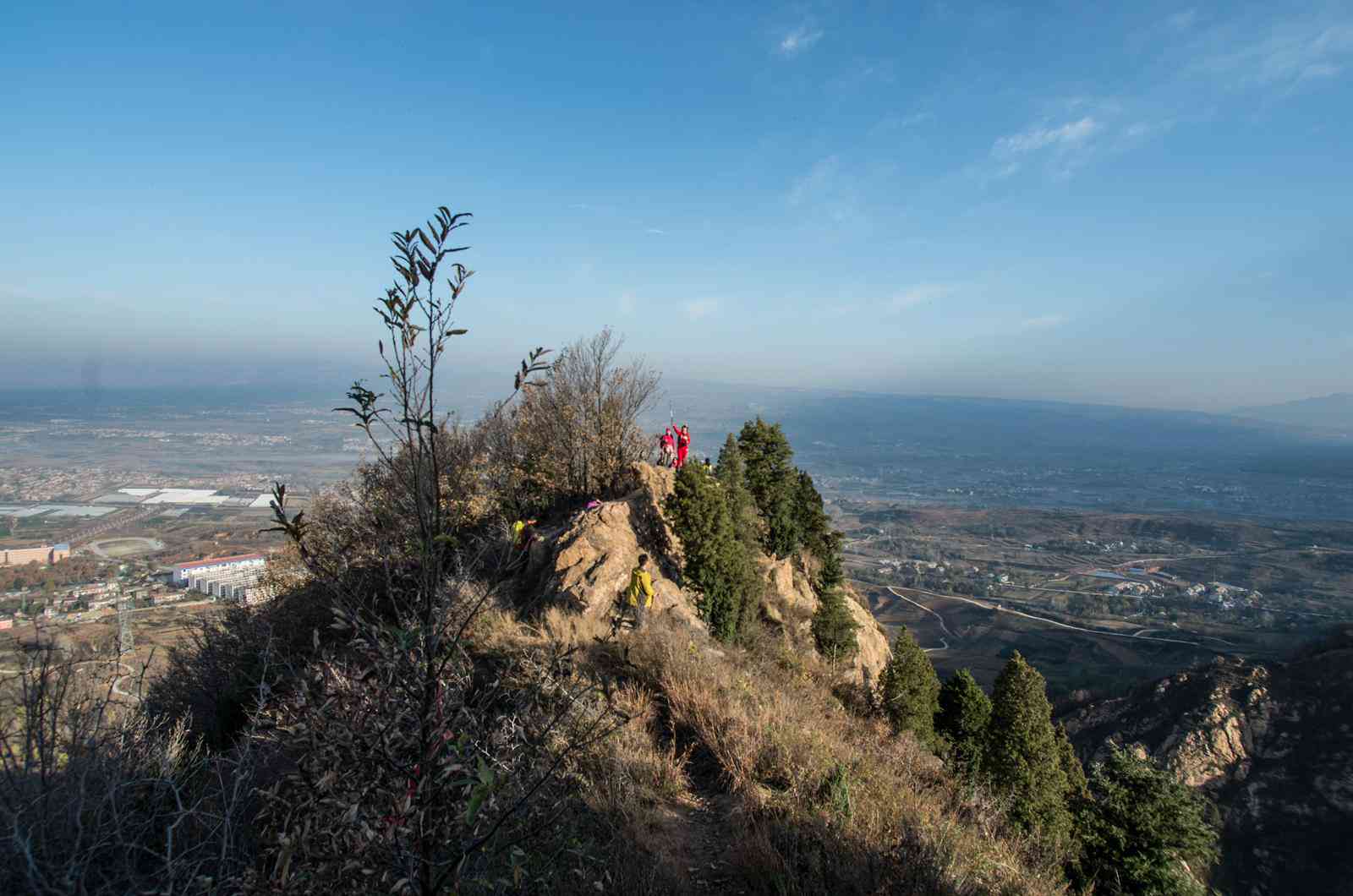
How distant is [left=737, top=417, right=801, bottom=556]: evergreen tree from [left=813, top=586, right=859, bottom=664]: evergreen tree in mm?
2030

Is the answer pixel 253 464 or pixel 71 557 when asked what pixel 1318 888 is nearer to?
pixel 71 557

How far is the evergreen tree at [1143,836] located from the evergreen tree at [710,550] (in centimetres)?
1070

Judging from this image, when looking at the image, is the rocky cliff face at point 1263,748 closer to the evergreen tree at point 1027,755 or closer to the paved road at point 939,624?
the paved road at point 939,624

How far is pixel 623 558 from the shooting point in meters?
11.0

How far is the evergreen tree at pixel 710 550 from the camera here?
11.9 metres

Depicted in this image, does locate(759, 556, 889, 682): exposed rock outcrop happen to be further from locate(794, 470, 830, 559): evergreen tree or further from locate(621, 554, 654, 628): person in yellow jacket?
locate(621, 554, 654, 628): person in yellow jacket

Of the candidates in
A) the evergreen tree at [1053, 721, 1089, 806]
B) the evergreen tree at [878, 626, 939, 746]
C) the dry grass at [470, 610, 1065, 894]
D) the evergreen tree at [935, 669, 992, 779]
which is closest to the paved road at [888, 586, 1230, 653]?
the evergreen tree at [1053, 721, 1089, 806]

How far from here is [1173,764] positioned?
2722cm

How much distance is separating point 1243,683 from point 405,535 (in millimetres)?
44721

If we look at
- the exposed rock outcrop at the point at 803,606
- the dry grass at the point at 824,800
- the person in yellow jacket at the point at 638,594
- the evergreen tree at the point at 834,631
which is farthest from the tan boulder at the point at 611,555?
the evergreen tree at the point at 834,631

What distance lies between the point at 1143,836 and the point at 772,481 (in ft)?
40.5

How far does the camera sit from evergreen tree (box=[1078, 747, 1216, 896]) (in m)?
13.5

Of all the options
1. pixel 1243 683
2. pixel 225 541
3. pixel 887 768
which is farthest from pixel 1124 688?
pixel 225 541

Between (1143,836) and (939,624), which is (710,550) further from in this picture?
(939,624)
